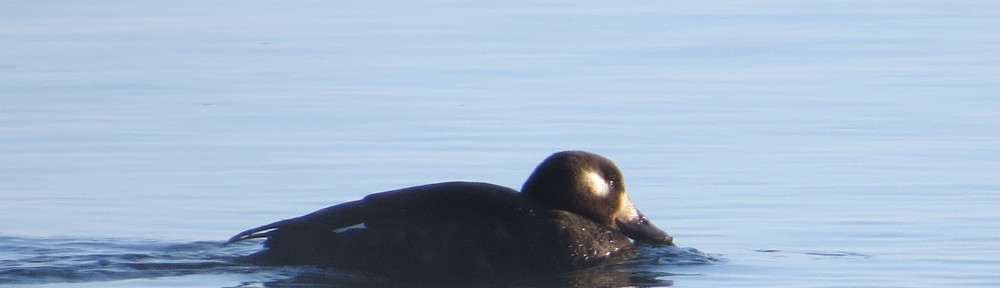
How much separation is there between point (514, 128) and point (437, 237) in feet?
13.9

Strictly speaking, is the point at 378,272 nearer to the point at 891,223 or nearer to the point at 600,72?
the point at 891,223

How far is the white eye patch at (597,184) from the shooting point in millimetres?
9820

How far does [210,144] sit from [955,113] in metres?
4.65

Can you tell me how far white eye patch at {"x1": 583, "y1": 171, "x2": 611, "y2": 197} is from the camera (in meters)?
9.82

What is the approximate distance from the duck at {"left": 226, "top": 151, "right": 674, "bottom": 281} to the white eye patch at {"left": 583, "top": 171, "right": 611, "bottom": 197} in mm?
366

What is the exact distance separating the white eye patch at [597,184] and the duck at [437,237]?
37cm

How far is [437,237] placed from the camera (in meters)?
9.18

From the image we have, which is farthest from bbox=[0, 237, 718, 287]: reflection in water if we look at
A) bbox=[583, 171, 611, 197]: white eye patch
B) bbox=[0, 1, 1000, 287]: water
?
bbox=[583, 171, 611, 197]: white eye patch

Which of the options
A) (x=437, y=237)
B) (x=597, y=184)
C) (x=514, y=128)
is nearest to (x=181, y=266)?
(x=437, y=237)

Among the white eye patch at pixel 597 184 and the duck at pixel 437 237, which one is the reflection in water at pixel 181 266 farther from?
the white eye patch at pixel 597 184

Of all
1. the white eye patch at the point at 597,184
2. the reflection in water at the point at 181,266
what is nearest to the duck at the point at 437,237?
the reflection in water at the point at 181,266

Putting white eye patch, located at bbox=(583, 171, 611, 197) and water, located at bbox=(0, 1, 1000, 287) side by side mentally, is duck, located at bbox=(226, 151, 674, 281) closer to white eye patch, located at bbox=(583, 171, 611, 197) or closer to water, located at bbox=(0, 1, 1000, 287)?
water, located at bbox=(0, 1, 1000, 287)

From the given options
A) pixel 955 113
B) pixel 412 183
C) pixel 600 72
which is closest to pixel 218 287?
pixel 412 183

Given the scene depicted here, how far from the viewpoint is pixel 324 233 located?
30.4ft
